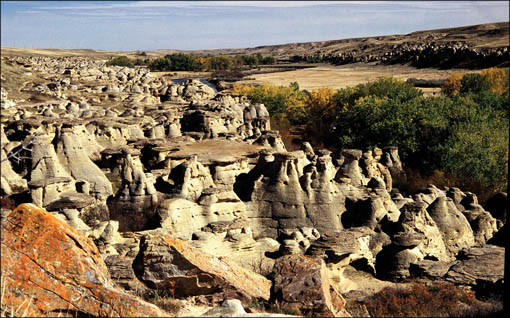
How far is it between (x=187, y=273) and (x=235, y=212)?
31.7 feet

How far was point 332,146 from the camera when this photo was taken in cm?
3716

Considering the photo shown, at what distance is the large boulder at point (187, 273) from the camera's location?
26.7 feet

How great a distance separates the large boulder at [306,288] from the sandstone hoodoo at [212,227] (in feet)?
0.08

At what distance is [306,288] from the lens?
8211 millimetres

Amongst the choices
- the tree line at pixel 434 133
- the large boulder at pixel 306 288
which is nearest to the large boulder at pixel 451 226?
the tree line at pixel 434 133

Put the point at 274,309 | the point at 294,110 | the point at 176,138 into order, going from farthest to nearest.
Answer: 1. the point at 294,110
2. the point at 176,138
3. the point at 274,309

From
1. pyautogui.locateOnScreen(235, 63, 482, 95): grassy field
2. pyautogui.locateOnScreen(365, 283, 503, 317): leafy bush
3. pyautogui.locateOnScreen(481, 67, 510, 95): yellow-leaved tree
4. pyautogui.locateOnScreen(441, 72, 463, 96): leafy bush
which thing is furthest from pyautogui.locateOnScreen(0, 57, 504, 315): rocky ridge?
pyautogui.locateOnScreen(235, 63, 482, 95): grassy field

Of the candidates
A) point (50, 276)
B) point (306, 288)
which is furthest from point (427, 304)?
point (50, 276)

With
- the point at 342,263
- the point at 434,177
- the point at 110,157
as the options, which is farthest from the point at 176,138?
the point at 342,263

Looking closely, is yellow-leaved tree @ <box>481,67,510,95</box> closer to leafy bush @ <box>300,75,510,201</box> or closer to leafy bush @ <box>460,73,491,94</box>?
leafy bush @ <box>460,73,491,94</box>

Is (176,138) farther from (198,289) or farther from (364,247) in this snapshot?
(198,289)

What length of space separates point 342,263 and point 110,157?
1431 cm

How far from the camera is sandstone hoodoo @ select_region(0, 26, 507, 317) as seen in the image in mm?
6379

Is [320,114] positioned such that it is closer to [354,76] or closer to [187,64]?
[354,76]
